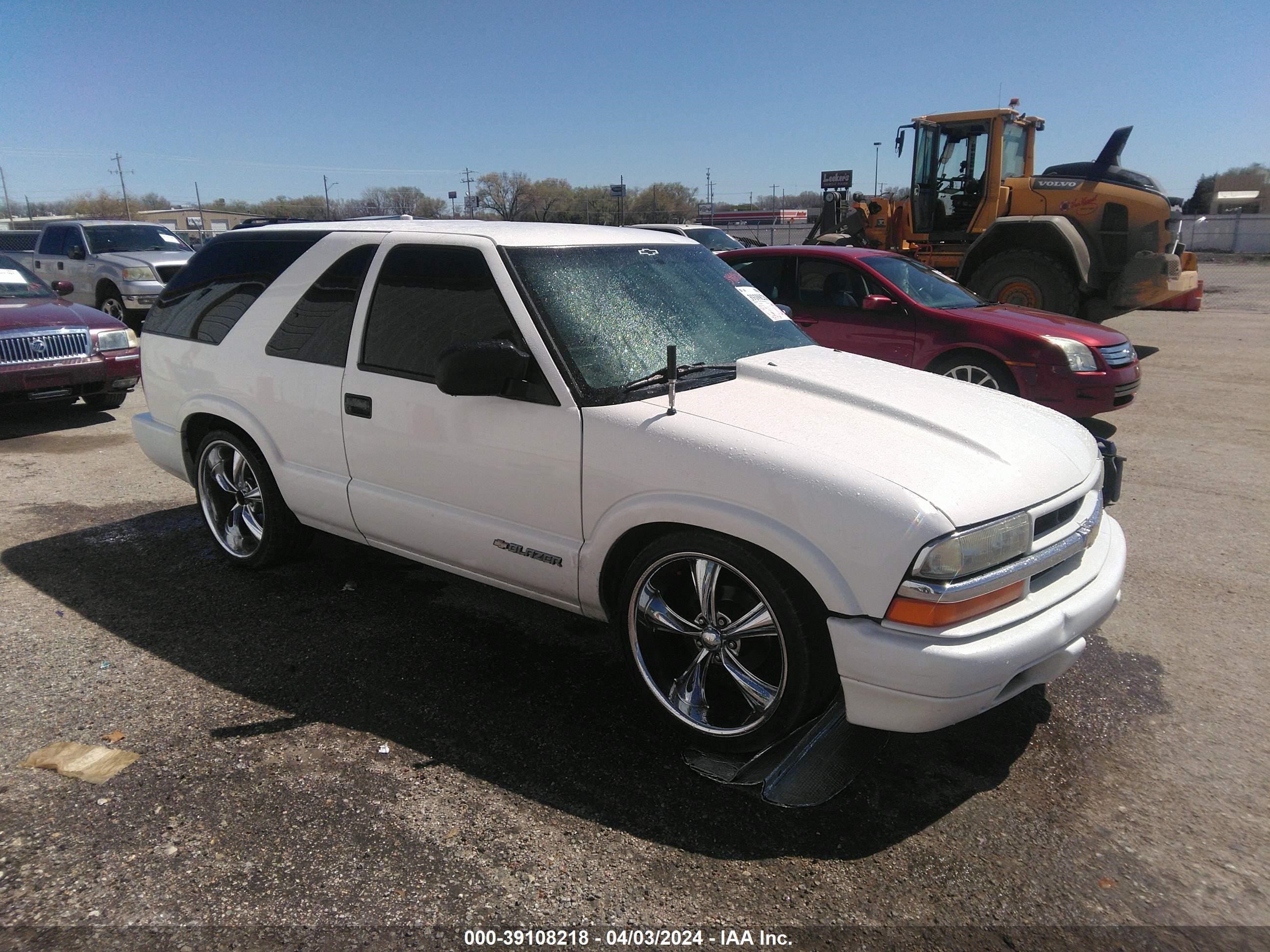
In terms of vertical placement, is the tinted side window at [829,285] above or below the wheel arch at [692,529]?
above

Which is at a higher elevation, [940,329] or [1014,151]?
[1014,151]

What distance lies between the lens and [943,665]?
8.04 ft

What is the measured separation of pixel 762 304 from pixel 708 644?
79.7 inches

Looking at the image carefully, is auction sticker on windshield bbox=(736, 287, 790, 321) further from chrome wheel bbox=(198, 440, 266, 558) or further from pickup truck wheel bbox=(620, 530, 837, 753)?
chrome wheel bbox=(198, 440, 266, 558)

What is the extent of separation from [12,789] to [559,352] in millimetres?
2343

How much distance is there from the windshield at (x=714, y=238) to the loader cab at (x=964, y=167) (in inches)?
153

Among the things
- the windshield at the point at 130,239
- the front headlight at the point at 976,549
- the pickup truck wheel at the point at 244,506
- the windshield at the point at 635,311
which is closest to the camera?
the front headlight at the point at 976,549

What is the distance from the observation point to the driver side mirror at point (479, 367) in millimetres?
3066

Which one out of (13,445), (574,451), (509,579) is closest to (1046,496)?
(574,451)

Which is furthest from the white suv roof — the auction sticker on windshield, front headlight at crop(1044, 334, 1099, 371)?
front headlight at crop(1044, 334, 1099, 371)

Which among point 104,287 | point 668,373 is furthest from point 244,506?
point 104,287

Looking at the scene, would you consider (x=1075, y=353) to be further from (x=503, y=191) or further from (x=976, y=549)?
(x=503, y=191)

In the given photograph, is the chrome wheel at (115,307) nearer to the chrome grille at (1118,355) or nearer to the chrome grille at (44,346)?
the chrome grille at (44,346)

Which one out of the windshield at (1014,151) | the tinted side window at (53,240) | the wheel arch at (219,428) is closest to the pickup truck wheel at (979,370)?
the wheel arch at (219,428)
